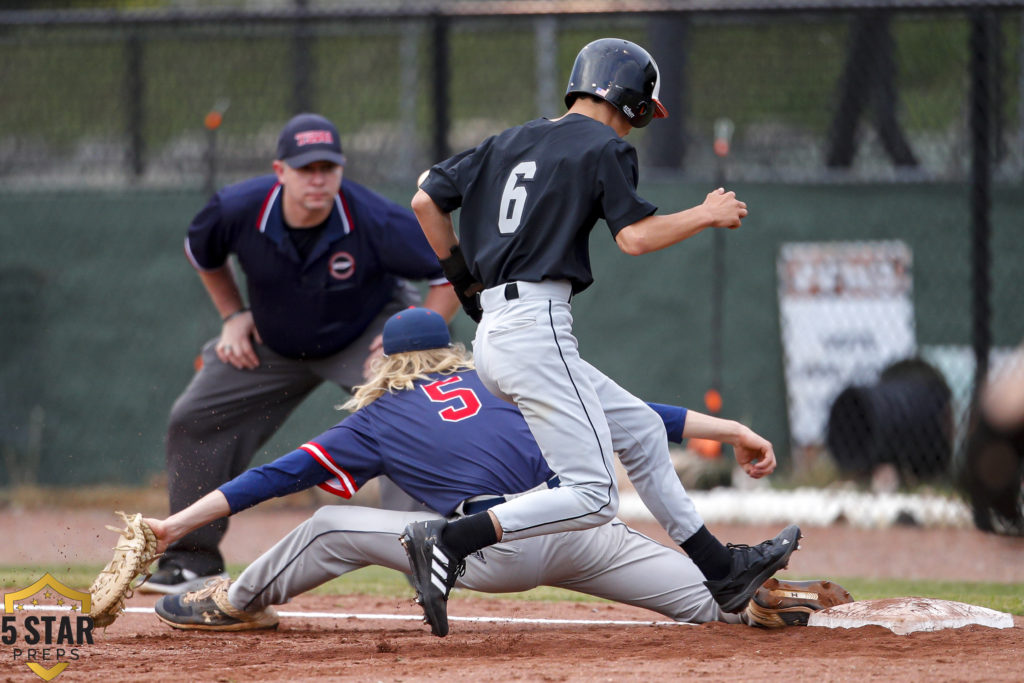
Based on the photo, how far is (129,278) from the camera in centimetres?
956

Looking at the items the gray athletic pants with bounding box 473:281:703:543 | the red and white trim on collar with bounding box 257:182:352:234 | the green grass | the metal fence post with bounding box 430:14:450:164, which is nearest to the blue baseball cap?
the gray athletic pants with bounding box 473:281:703:543

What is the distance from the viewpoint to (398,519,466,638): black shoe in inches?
147

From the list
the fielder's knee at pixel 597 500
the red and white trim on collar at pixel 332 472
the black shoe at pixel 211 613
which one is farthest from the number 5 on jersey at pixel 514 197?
the black shoe at pixel 211 613

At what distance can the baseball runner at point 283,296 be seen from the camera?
5484 millimetres

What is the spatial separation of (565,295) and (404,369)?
0.78m

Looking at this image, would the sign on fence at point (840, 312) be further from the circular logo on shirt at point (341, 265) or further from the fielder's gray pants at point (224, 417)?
the circular logo on shirt at point (341, 265)

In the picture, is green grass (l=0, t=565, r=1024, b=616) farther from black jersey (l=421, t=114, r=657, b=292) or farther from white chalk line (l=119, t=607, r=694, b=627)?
black jersey (l=421, t=114, r=657, b=292)

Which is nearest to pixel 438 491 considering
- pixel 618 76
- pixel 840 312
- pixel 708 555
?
pixel 708 555

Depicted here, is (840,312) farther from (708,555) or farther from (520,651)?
(520,651)

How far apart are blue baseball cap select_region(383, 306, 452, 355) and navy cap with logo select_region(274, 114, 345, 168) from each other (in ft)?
4.00

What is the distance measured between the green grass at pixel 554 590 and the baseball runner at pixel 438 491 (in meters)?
1.27

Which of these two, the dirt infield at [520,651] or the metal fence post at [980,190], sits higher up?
the metal fence post at [980,190]

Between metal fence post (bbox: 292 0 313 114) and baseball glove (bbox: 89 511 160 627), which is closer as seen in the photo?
baseball glove (bbox: 89 511 160 627)

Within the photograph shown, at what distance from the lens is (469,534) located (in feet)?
12.5
